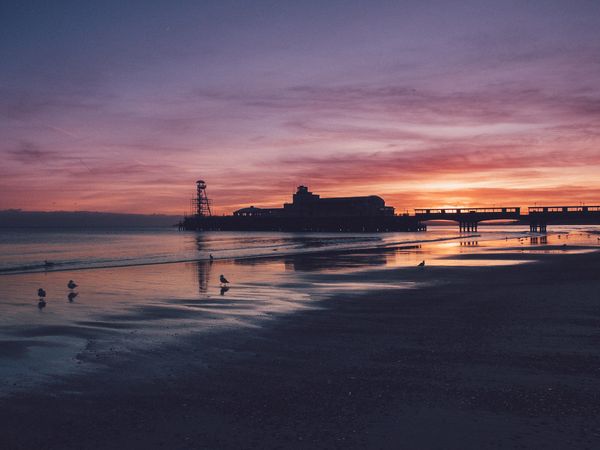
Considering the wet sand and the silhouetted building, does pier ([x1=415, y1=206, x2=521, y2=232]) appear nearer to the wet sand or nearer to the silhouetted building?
the silhouetted building

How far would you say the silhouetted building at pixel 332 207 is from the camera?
141 m

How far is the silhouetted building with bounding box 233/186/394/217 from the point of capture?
14075cm

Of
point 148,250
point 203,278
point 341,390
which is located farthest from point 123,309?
point 148,250

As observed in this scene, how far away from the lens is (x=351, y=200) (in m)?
142

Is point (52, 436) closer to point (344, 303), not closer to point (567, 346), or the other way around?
point (567, 346)

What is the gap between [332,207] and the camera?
483 ft

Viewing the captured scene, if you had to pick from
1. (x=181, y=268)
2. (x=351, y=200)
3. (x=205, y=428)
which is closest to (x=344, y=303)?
(x=205, y=428)

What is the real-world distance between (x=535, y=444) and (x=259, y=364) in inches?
214

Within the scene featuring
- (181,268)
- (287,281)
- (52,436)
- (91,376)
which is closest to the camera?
(52,436)

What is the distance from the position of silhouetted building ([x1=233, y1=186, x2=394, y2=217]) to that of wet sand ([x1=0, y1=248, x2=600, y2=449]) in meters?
126

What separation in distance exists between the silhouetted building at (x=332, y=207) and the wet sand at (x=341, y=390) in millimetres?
126201

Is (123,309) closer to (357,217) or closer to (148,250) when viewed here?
(148,250)

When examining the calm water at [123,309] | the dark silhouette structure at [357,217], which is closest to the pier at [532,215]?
the dark silhouette structure at [357,217]

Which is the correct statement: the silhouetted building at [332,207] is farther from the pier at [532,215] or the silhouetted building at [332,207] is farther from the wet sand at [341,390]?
the wet sand at [341,390]
